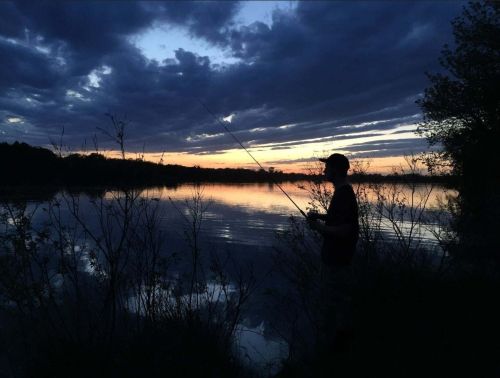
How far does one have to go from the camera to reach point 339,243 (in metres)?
3.54

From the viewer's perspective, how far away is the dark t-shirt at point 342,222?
348 cm

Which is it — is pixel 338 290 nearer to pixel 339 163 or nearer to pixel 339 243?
pixel 339 243

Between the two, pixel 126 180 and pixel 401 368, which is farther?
pixel 126 180

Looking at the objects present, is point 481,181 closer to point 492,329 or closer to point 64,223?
point 492,329

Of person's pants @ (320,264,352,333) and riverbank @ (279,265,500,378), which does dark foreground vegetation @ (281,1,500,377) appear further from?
person's pants @ (320,264,352,333)

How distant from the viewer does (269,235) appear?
47.3 feet

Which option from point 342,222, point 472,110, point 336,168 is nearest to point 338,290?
point 342,222

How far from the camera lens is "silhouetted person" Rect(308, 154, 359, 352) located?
347 centimetres

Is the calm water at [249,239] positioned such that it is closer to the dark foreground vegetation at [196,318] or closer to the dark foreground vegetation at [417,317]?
the dark foreground vegetation at [196,318]

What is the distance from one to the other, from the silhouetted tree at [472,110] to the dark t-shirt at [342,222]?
36.1ft

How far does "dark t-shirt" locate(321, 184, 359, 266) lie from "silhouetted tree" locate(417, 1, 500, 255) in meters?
11.0

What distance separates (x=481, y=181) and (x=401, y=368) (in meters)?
13.0

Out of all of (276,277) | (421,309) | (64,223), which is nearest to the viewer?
(421,309)

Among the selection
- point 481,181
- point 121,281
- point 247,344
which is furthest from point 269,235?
point 121,281
